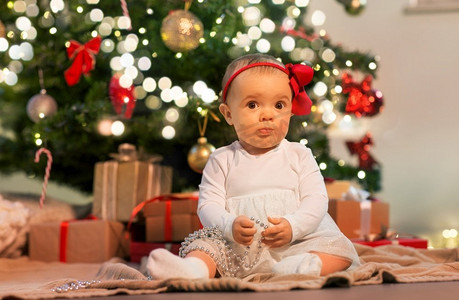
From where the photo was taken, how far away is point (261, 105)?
1.54 m

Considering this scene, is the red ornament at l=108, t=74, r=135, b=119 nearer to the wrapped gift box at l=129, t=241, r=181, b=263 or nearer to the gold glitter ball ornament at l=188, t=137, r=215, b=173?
the gold glitter ball ornament at l=188, t=137, r=215, b=173

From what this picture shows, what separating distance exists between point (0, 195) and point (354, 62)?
1.42 metres

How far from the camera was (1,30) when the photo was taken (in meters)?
2.43

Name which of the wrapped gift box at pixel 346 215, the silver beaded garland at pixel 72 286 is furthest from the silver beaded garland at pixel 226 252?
the wrapped gift box at pixel 346 215

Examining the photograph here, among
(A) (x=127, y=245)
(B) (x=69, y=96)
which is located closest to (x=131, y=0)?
(B) (x=69, y=96)

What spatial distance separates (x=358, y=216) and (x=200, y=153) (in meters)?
0.57

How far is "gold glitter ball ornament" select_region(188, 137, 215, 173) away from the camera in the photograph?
7.86 ft

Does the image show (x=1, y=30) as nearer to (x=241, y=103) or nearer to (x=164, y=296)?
(x=241, y=103)

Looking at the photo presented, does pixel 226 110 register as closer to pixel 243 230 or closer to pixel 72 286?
pixel 243 230

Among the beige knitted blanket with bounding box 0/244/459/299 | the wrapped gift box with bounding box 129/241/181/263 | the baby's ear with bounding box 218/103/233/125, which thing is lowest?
the wrapped gift box with bounding box 129/241/181/263

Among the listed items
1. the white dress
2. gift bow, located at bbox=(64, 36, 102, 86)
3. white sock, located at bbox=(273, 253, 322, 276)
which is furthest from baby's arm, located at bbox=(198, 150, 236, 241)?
gift bow, located at bbox=(64, 36, 102, 86)

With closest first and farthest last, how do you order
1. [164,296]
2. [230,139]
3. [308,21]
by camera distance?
[164,296], [230,139], [308,21]

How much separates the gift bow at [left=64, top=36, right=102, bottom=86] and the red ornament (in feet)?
0.34

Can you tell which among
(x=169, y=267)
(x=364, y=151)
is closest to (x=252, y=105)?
(x=169, y=267)
